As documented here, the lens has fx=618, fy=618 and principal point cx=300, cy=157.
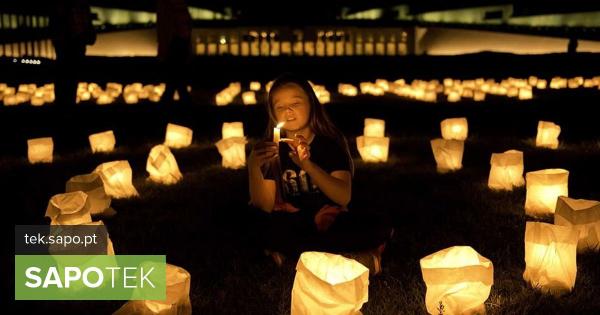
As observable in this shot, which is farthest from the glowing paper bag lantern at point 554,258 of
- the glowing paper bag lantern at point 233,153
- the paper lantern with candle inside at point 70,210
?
the glowing paper bag lantern at point 233,153

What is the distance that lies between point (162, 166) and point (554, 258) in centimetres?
350

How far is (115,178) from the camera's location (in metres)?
5.00

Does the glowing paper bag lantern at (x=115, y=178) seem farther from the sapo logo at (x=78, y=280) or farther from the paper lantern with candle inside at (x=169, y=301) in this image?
the paper lantern with candle inside at (x=169, y=301)

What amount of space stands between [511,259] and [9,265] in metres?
2.87

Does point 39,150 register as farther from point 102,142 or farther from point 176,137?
point 176,137

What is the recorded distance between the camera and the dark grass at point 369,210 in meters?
3.01

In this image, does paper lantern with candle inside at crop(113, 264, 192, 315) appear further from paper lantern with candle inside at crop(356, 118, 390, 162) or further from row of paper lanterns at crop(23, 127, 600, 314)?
paper lantern with candle inside at crop(356, 118, 390, 162)

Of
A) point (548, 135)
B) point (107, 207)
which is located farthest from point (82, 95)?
point (548, 135)

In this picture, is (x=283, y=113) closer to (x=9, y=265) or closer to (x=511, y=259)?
(x=511, y=259)

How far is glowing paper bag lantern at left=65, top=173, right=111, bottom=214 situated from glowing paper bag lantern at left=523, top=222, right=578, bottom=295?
2942 millimetres

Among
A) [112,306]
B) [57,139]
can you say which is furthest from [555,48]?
[112,306]

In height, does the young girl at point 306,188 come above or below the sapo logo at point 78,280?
above

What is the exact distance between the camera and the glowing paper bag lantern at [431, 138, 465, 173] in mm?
5828

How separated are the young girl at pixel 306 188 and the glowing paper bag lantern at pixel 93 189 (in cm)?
154
